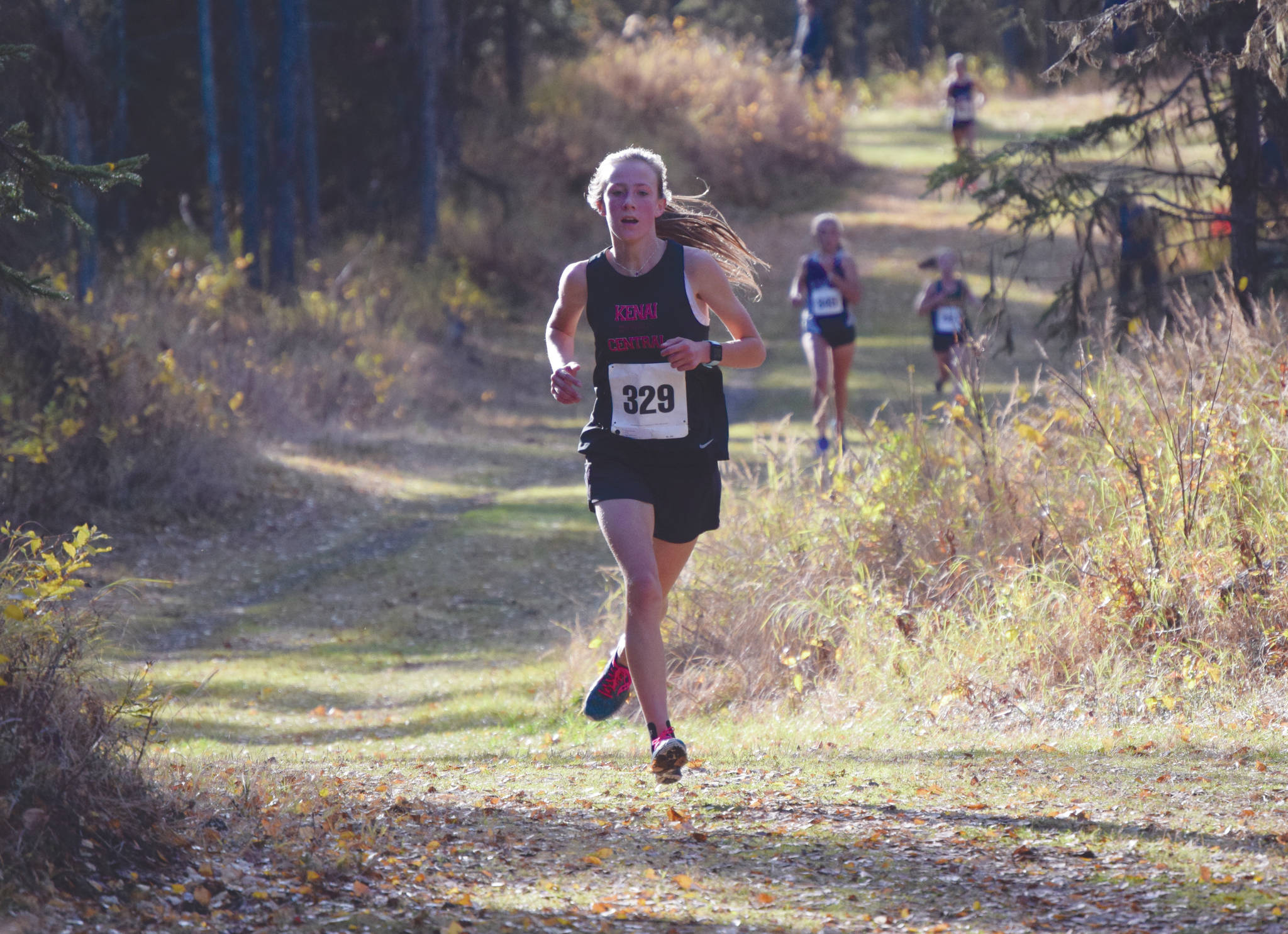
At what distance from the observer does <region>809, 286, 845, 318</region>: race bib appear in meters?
11.6

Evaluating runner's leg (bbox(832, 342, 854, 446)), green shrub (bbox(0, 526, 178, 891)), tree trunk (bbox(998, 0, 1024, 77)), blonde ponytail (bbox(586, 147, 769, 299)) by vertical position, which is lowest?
green shrub (bbox(0, 526, 178, 891))

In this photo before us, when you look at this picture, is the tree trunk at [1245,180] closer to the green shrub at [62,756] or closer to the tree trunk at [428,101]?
the green shrub at [62,756]

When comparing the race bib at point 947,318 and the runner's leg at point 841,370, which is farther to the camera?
the race bib at point 947,318

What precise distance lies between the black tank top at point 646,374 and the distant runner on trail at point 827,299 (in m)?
6.48

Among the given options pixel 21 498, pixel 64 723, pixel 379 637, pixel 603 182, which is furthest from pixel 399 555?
pixel 64 723

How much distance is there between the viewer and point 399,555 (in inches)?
448

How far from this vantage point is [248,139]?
1948 cm

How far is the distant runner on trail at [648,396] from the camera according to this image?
506cm

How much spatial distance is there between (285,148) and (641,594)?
50.3 feet

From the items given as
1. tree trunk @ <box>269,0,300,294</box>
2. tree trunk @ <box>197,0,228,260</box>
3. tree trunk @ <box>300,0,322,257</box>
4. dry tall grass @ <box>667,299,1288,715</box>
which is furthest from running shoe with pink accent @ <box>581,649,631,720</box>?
tree trunk @ <box>300,0,322,257</box>

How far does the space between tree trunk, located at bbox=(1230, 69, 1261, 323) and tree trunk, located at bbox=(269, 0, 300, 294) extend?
41.9ft

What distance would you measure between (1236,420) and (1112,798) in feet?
9.50

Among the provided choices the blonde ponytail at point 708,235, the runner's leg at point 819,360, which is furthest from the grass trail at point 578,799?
the runner's leg at point 819,360

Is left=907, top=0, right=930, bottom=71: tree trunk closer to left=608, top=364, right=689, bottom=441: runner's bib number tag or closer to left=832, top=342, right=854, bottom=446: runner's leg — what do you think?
left=832, top=342, right=854, bottom=446: runner's leg
